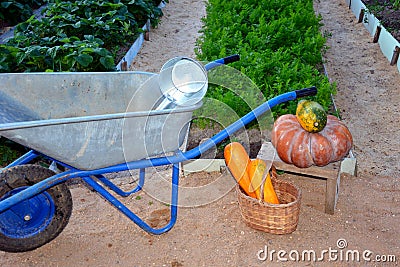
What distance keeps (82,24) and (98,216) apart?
290 centimetres

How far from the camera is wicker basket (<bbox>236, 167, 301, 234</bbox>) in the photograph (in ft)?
10.0

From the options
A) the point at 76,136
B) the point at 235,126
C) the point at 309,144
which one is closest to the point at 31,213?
the point at 76,136

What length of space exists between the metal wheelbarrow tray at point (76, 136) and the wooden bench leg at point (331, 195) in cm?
70

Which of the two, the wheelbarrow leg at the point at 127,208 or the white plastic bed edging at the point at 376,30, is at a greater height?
the wheelbarrow leg at the point at 127,208

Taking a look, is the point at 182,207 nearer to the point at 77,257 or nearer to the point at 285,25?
the point at 77,257

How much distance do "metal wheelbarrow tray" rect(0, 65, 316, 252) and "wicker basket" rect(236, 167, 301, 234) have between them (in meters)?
0.49

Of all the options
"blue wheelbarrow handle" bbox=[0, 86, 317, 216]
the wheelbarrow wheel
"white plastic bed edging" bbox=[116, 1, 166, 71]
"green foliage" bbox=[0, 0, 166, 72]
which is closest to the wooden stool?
"blue wheelbarrow handle" bbox=[0, 86, 317, 216]

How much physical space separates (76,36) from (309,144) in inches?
139

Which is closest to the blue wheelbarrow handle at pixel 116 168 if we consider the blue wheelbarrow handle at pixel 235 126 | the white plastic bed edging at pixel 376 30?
the blue wheelbarrow handle at pixel 235 126

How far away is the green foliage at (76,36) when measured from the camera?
4.60m

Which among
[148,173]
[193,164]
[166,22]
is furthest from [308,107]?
[166,22]

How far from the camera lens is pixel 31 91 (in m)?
2.87
